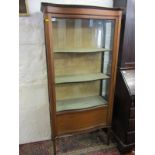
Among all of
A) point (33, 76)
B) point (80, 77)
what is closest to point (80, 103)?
point (80, 77)

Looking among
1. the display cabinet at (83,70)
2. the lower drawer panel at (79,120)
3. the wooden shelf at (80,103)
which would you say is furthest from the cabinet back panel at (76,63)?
the lower drawer panel at (79,120)

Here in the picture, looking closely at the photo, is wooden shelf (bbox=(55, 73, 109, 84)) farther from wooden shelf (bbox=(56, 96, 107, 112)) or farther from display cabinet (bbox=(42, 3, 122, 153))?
wooden shelf (bbox=(56, 96, 107, 112))

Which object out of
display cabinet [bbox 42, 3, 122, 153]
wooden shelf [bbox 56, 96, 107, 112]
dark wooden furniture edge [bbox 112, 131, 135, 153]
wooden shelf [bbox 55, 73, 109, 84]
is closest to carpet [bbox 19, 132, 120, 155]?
dark wooden furniture edge [bbox 112, 131, 135, 153]

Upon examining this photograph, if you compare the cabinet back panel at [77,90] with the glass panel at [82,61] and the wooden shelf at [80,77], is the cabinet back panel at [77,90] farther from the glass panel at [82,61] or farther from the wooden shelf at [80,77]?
the wooden shelf at [80,77]

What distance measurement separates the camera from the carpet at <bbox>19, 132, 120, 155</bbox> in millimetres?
1883

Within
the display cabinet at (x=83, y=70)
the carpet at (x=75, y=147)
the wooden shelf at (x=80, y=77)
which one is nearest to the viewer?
the display cabinet at (x=83, y=70)

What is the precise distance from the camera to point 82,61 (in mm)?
1915

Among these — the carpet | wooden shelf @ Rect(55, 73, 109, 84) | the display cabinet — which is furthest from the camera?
the carpet

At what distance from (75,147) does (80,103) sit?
568 mm

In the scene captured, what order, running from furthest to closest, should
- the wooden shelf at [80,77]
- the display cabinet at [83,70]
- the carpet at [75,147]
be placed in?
the carpet at [75,147] < the wooden shelf at [80,77] < the display cabinet at [83,70]

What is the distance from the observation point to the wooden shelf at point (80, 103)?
1.78 m

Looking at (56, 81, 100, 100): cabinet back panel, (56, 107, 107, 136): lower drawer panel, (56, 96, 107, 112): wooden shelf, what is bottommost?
(56, 107, 107, 136): lower drawer panel
